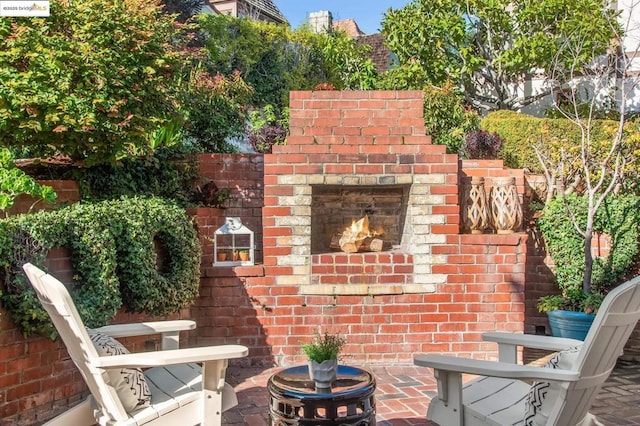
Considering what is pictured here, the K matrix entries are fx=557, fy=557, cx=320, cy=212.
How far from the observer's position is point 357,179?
4.81 m

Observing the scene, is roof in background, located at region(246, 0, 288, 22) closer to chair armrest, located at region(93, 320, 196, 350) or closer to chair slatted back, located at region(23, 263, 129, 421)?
chair armrest, located at region(93, 320, 196, 350)

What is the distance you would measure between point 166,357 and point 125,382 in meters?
0.25

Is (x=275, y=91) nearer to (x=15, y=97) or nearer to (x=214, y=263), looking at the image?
(x=214, y=263)

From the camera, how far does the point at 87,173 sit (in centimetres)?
443

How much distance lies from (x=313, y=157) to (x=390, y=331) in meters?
1.64

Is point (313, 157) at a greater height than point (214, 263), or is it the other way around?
point (313, 157)

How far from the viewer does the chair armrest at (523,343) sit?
292 cm

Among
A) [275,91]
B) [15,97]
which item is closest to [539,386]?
[15,97]

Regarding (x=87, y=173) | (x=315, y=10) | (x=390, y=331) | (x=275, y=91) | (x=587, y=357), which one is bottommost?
(x=390, y=331)

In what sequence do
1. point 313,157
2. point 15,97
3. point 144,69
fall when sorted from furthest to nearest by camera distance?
point 313,157, point 144,69, point 15,97

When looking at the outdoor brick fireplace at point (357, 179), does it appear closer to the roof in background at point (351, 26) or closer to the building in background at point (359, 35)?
the building in background at point (359, 35)

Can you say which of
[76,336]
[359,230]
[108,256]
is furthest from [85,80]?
[359,230]

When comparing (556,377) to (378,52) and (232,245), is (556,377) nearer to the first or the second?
(232,245)

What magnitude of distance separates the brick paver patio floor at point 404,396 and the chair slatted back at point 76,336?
1.13m
